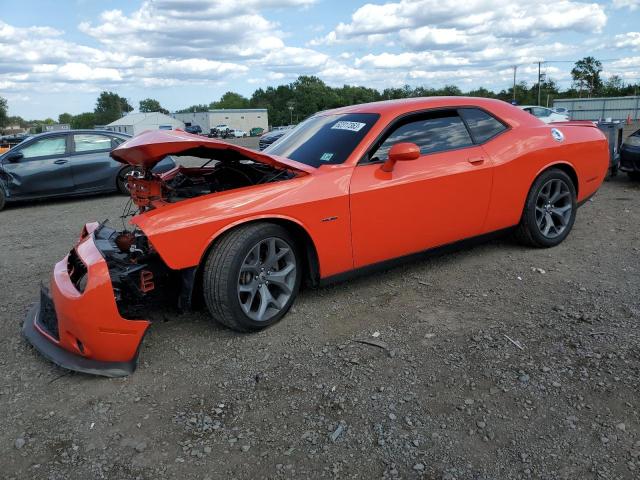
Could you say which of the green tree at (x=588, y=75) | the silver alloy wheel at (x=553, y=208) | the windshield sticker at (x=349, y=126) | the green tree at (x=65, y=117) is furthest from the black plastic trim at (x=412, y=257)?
the green tree at (x=65, y=117)

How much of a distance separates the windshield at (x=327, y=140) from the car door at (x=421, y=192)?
0.61 ft

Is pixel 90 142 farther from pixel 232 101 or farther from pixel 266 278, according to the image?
pixel 232 101

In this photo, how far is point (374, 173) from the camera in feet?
12.6

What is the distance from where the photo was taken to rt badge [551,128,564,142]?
16.2 ft

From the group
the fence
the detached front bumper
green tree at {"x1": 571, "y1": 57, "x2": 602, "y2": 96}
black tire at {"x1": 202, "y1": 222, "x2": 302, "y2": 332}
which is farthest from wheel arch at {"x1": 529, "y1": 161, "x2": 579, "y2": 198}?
green tree at {"x1": 571, "y1": 57, "x2": 602, "y2": 96}

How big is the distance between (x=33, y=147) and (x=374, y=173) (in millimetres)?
8032

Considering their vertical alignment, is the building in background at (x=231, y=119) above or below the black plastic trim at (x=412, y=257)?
above

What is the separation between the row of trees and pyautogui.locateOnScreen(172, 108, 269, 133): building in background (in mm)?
6992

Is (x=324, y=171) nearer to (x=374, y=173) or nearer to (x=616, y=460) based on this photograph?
(x=374, y=173)

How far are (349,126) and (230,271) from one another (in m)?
1.68

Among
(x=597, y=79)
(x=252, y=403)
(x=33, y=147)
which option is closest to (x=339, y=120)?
(x=252, y=403)

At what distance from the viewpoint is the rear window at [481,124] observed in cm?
451

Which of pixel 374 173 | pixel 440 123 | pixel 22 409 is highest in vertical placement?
pixel 440 123

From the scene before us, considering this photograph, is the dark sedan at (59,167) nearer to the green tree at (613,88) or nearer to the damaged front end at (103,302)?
the damaged front end at (103,302)
